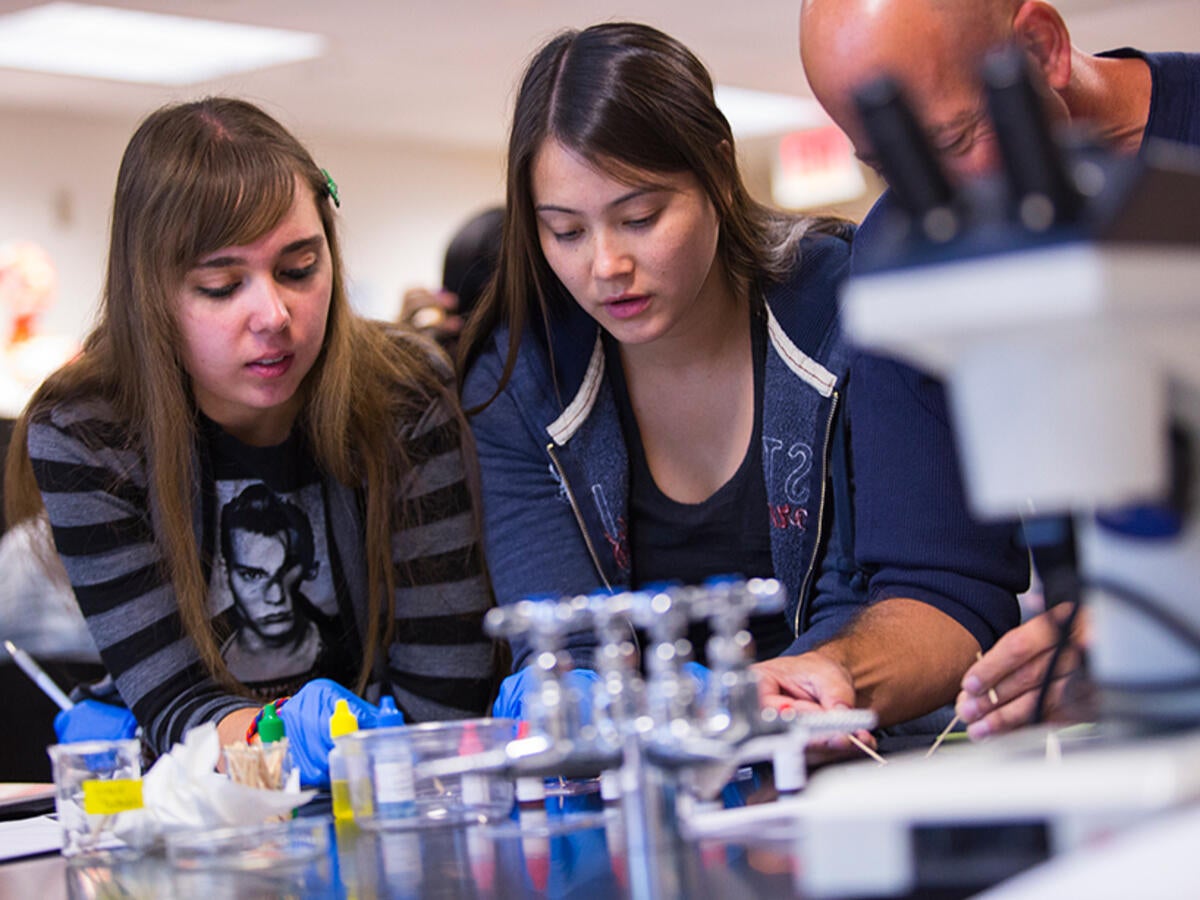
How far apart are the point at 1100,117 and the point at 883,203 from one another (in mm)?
273

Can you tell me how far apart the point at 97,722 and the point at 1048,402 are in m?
1.55

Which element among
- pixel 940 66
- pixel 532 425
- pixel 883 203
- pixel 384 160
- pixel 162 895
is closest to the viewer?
pixel 162 895

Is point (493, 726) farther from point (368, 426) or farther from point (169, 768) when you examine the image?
point (368, 426)

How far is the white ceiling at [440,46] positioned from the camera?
20.7 ft

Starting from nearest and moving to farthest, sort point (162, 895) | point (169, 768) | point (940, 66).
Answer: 1. point (162, 895)
2. point (169, 768)
3. point (940, 66)

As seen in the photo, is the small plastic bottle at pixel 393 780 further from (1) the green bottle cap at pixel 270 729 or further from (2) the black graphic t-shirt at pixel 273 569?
(2) the black graphic t-shirt at pixel 273 569

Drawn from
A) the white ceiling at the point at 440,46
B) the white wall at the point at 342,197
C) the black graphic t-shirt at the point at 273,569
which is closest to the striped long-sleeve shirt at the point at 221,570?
the black graphic t-shirt at the point at 273,569

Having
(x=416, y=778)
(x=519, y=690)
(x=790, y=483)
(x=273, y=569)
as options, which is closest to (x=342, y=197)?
(x=273, y=569)

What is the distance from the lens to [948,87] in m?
1.39

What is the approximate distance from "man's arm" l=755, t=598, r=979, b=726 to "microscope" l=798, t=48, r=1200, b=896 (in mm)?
552

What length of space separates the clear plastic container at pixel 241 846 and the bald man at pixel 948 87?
442 millimetres

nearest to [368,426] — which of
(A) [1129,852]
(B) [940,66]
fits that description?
(B) [940,66]

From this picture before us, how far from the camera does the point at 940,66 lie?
4.56 ft

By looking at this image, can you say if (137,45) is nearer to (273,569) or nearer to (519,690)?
(273,569)
